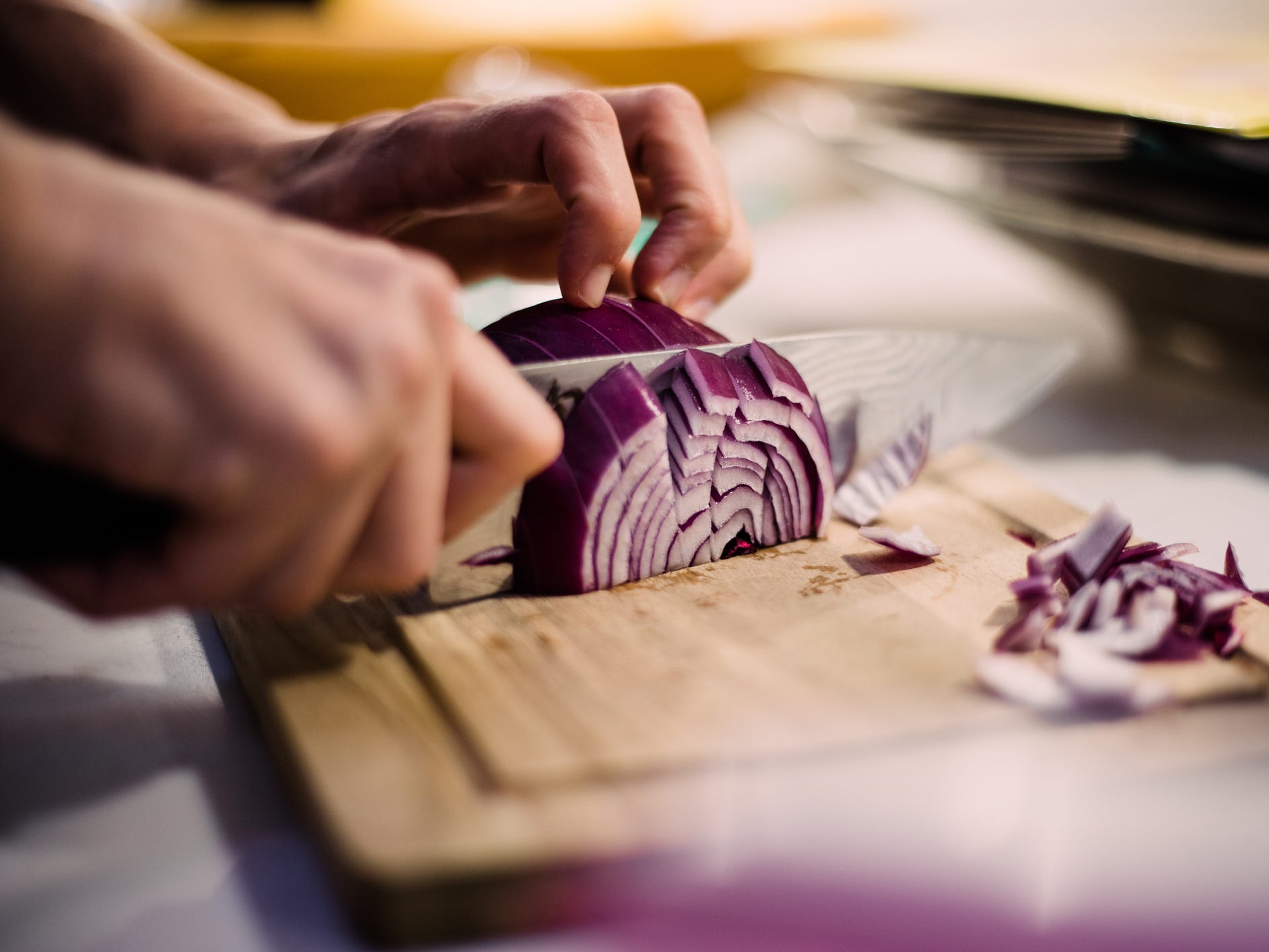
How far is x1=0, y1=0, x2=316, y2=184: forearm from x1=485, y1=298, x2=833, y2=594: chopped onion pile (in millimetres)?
593

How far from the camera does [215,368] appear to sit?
575 mm

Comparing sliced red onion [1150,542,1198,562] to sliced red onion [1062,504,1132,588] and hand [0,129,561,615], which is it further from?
hand [0,129,561,615]

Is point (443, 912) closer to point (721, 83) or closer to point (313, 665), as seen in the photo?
point (313, 665)

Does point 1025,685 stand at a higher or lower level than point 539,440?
lower

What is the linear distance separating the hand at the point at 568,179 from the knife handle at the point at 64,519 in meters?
0.53

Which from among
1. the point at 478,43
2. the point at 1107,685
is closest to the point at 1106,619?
the point at 1107,685

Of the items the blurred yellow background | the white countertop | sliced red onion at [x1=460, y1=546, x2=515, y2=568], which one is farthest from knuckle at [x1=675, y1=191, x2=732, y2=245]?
the blurred yellow background

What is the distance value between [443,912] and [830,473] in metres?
0.65

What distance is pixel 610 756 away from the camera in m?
0.73

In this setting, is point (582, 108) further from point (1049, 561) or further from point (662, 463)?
point (1049, 561)

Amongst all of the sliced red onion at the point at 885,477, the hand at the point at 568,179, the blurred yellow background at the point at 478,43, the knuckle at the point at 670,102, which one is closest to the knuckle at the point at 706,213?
the hand at the point at 568,179

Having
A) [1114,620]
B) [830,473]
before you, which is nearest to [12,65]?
[830,473]

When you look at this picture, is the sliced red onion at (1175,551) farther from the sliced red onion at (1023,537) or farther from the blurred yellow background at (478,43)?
the blurred yellow background at (478,43)

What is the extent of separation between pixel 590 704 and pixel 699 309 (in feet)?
2.27
